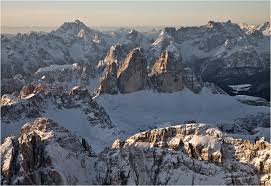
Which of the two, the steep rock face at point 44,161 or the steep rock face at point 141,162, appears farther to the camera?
the steep rock face at point 141,162

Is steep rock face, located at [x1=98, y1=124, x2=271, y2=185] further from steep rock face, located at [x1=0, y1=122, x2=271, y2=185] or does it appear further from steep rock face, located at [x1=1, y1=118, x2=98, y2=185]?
steep rock face, located at [x1=1, y1=118, x2=98, y2=185]

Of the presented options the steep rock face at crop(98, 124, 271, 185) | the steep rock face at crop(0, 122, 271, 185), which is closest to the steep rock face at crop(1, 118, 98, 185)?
the steep rock face at crop(0, 122, 271, 185)

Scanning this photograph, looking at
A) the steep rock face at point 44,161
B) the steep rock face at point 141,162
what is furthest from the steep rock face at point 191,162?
the steep rock face at point 44,161

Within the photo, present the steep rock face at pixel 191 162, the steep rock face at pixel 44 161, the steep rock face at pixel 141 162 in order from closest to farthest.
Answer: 1. the steep rock face at pixel 44 161
2. the steep rock face at pixel 141 162
3. the steep rock face at pixel 191 162

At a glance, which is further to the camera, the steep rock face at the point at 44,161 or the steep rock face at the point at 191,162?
the steep rock face at the point at 191,162

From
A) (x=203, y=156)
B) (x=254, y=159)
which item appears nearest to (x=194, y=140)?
(x=203, y=156)

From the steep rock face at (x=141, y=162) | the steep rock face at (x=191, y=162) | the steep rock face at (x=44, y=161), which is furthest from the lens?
the steep rock face at (x=191, y=162)

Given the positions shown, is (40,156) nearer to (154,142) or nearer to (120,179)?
(120,179)

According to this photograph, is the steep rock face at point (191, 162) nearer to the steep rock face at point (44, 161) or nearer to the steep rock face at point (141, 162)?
the steep rock face at point (141, 162)
